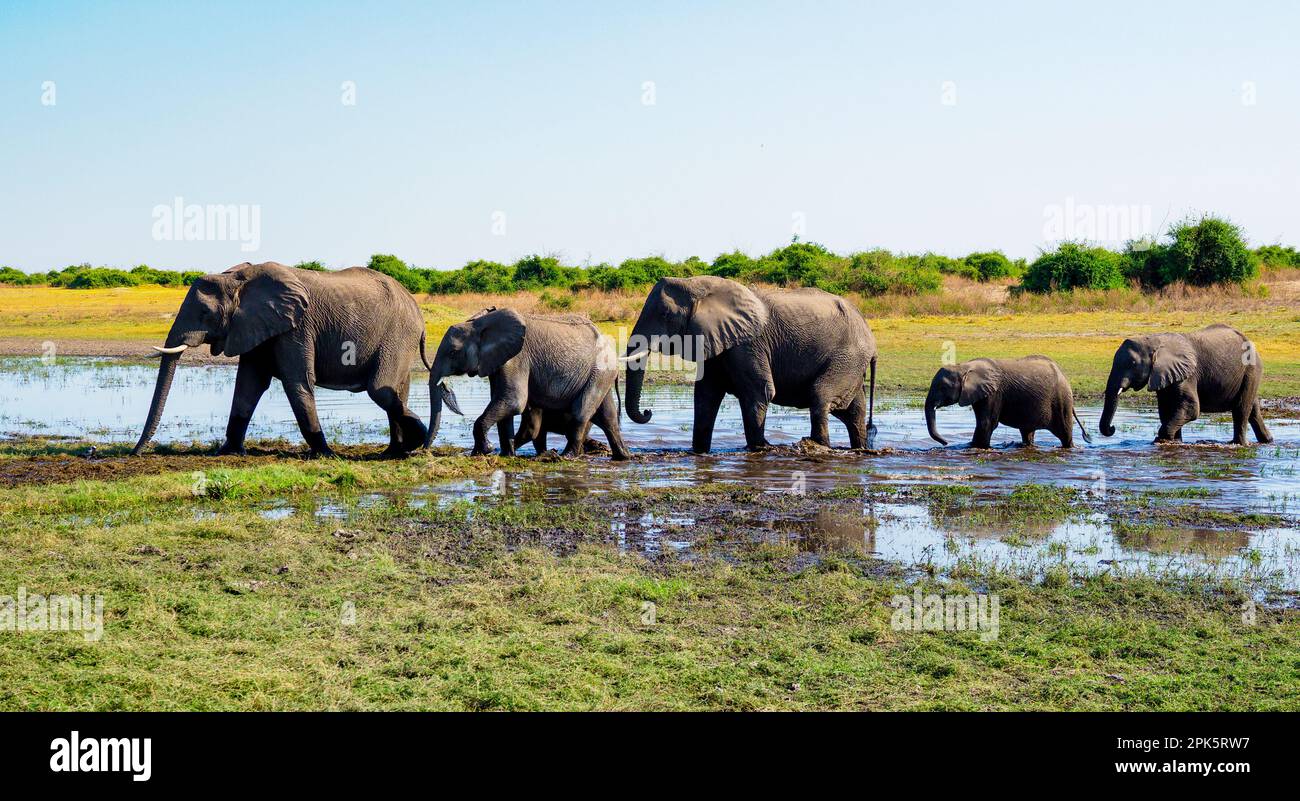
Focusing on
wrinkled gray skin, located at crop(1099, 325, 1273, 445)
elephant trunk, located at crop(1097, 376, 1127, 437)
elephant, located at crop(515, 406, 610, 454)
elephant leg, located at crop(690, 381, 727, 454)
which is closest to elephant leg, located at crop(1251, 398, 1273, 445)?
wrinkled gray skin, located at crop(1099, 325, 1273, 445)

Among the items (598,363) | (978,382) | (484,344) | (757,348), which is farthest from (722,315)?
(978,382)

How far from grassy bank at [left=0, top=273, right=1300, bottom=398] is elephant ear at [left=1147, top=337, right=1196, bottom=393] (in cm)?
542

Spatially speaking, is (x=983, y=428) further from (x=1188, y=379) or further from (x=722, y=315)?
(x=722, y=315)

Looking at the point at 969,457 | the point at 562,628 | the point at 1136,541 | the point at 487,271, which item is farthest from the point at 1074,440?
the point at 487,271

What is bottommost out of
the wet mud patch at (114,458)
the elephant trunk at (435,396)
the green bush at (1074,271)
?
the wet mud patch at (114,458)

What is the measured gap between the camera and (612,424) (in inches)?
586

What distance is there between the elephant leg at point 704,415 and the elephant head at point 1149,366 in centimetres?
597

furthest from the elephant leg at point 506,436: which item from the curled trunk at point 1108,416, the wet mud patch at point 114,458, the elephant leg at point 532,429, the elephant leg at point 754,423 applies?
the curled trunk at point 1108,416

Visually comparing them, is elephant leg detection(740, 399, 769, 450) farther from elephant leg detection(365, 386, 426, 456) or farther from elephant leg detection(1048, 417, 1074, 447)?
elephant leg detection(1048, 417, 1074, 447)

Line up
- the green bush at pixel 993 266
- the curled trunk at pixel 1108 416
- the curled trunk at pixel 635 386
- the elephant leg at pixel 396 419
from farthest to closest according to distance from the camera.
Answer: the green bush at pixel 993 266, the curled trunk at pixel 1108 416, the curled trunk at pixel 635 386, the elephant leg at pixel 396 419

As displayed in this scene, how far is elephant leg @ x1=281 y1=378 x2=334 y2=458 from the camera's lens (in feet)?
45.4

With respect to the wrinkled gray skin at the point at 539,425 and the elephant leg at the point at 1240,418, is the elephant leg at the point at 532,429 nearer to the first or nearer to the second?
the wrinkled gray skin at the point at 539,425

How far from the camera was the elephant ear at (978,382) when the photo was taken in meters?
16.6

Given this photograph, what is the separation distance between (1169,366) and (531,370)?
31.5 feet
